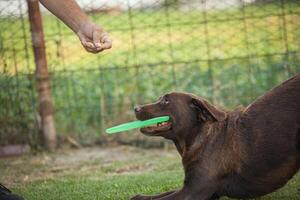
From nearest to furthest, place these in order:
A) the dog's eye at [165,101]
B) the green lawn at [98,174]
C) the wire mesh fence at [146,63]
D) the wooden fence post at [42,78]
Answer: the dog's eye at [165,101] < the green lawn at [98,174] < the wooden fence post at [42,78] < the wire mesh fence at [146,63]

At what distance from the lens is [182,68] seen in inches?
367

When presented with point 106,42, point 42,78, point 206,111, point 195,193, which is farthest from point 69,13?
point 42,78

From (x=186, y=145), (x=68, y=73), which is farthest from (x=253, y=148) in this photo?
(x=68, y=73)

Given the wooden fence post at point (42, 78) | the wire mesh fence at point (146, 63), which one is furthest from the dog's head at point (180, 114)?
the wooden fence post at point (42, 78)

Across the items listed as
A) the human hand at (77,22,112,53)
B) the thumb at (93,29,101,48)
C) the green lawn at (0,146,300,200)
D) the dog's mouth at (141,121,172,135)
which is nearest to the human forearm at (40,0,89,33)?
the human hand at (77,22,112,53)

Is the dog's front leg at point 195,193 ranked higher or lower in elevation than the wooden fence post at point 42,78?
lower

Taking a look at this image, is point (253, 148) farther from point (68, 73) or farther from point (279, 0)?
point (68, 73)

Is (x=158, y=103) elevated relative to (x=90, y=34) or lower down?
lower down

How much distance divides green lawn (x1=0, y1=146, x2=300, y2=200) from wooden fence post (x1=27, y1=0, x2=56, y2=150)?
293 millimetres

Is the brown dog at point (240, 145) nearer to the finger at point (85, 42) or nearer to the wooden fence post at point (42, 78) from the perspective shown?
the finger at point (85, 42)

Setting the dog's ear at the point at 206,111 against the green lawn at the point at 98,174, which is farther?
the green lawn at the point at 98,174

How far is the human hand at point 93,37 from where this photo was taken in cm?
466

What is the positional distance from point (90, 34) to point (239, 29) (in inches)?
183

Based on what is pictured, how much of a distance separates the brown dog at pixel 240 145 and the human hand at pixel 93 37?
1144 mm
